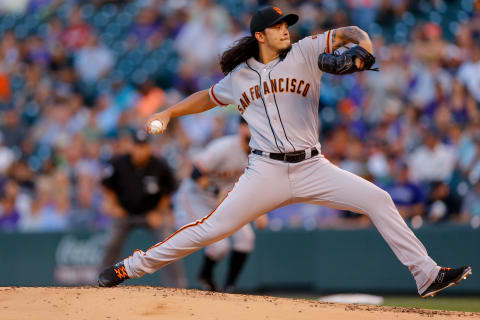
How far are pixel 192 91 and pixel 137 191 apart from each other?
16.0 ft

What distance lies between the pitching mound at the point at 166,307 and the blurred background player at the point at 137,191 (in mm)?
2916

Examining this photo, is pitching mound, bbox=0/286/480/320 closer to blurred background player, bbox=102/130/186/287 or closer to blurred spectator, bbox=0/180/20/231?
blurred background player, bbox=102/130/186/287

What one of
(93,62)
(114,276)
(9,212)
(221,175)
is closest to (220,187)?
(221,175)

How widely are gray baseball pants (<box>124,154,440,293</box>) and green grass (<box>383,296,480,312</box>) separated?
329 centimetres

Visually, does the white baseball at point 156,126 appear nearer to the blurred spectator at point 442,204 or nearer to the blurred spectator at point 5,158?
the blurred spectator at point 442,204

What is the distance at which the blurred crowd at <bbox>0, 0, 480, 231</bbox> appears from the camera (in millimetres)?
11234

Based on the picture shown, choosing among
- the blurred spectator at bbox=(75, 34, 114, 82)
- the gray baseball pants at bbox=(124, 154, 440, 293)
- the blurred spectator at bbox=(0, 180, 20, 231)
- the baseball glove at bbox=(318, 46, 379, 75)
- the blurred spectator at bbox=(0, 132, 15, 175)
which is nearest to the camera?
the baseball glove at bbox=(318, 46, 379, 75)

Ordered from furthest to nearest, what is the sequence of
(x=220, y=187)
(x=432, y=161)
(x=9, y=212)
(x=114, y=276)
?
(x=9, y=212)
(x=432, y=161)
(x=220, y=187)
(x=114, y=276)

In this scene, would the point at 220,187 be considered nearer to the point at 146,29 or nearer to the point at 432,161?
the point at 432,161

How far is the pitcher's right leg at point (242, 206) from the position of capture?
577 cm

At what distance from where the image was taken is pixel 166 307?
5609mm

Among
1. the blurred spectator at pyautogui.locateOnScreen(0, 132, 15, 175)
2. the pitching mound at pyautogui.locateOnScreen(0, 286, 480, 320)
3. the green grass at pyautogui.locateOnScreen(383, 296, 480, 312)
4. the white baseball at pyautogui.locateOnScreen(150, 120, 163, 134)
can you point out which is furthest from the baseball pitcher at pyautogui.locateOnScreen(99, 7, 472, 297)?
the blurred spectator at pyautogui.locateOnScreen(0, 132, 15, 175)

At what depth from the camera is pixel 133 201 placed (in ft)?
30.7

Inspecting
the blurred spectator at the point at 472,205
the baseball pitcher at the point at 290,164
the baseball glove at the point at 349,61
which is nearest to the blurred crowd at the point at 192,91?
the blurred spectator at the point at 472,205
